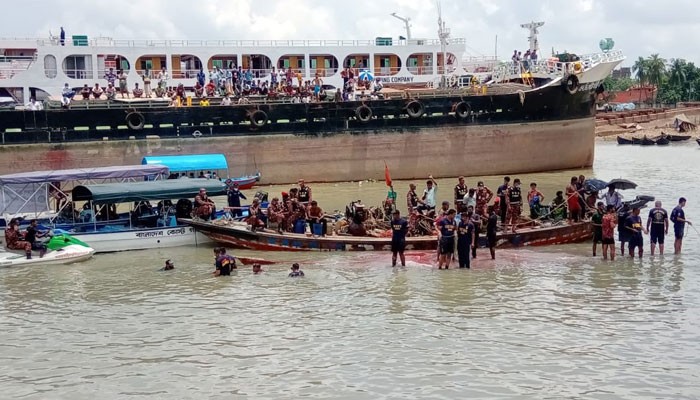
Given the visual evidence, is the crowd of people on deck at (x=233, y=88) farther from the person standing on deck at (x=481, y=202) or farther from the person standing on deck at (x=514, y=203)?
the person standing on deck at (x=481, y=202)

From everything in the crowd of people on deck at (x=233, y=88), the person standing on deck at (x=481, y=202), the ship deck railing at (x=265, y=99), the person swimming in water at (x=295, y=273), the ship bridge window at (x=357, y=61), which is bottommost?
the person swimming in water at (x=295, y=273)

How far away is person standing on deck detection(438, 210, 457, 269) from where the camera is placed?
18516 millimetres

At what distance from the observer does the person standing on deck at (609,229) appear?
63.0 ft

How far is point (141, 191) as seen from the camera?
73.7 ft

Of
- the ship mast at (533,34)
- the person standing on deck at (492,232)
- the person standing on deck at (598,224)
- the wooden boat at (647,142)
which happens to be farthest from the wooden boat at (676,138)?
the person standing on deck at (492,232)

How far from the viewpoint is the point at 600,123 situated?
8775 centimetres

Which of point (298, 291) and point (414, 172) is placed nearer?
point (298, 291)

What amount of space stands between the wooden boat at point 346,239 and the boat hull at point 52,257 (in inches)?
123

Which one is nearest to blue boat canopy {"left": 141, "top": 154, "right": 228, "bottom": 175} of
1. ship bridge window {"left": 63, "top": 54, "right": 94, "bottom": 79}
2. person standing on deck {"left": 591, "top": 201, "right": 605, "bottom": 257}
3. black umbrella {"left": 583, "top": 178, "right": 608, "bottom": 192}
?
ship bridge window {"left": 63, "top": 54, "right": 94, "bottom": 79}

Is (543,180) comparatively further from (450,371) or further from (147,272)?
(450,371)

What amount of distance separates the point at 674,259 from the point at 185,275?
11.4m

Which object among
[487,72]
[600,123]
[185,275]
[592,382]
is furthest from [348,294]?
[600,123]

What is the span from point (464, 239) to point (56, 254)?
1000 cm

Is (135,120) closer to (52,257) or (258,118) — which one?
(258,118)
